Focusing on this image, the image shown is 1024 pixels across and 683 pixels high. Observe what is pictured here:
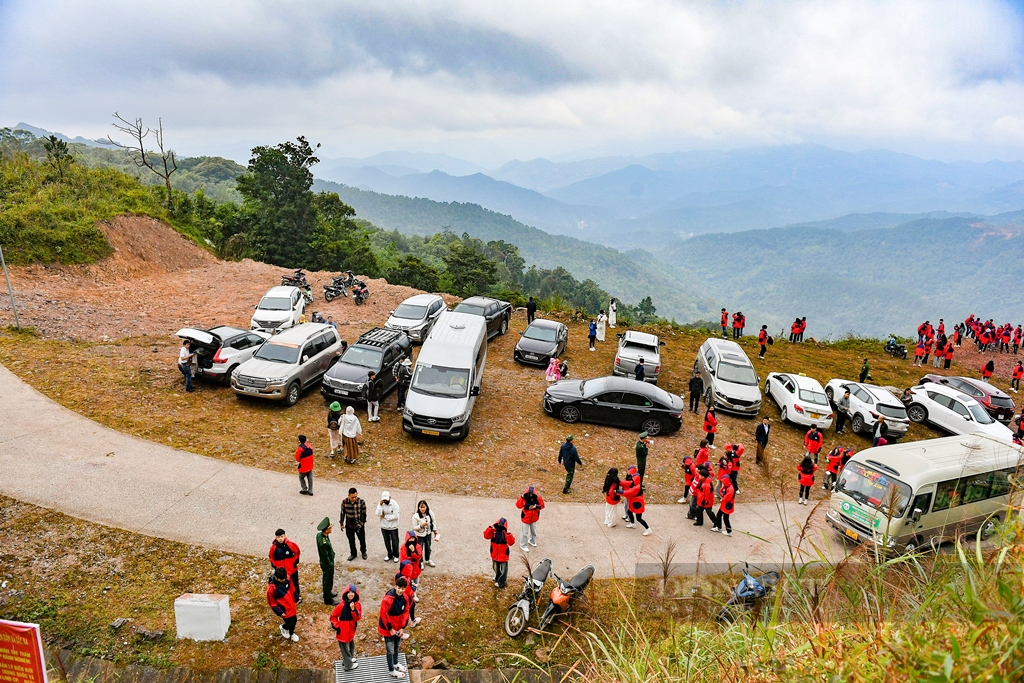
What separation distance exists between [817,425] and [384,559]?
52.3 ft

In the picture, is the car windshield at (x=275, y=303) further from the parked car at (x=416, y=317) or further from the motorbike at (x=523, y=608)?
the motorbike at (x=523, y=608)

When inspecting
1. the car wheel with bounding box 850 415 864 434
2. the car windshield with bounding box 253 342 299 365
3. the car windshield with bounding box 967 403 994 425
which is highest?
the car windshield with bounding box 253 342 299 365

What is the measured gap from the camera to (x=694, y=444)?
54.2ft

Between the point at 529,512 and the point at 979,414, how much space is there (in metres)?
18.5

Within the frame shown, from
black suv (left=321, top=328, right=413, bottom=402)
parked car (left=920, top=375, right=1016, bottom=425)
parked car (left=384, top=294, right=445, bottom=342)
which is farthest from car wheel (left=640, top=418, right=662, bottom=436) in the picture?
parked car (left=920, top=375, right=1016, bottom=425)

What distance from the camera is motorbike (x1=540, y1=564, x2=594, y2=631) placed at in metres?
7.85

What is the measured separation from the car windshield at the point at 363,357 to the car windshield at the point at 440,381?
5.51 feet

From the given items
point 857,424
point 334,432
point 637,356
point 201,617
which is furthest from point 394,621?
point 857,424

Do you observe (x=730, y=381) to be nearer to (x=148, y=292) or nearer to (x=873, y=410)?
(x=873, y=410)

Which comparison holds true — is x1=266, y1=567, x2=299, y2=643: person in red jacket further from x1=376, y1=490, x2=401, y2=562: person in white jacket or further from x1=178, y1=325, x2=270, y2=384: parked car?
x1=178, y1=325, x2=270, y2=384: parked car

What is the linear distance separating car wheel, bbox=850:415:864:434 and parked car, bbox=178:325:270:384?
20702 mm

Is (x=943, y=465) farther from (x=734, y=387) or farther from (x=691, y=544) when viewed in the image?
(x=734, y=387)

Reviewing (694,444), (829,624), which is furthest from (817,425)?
(829,624)

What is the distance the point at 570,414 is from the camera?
16906 millimetres
